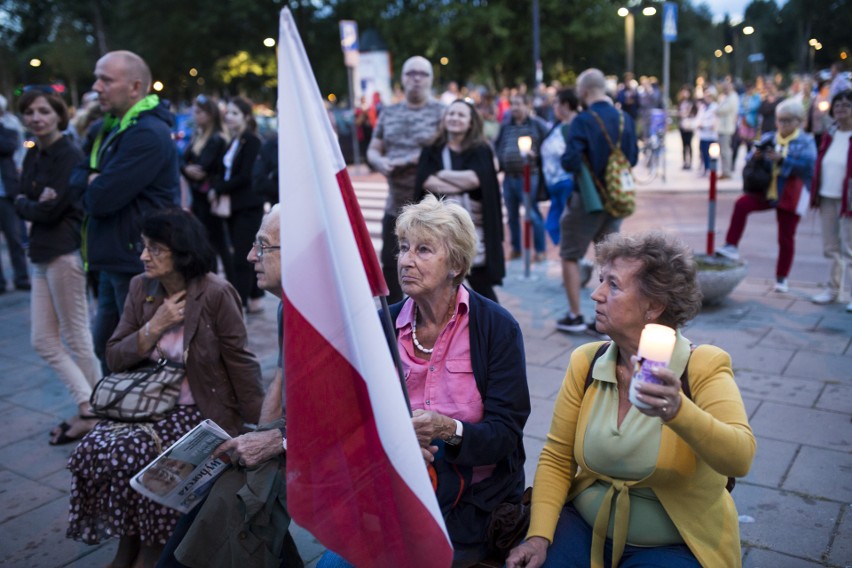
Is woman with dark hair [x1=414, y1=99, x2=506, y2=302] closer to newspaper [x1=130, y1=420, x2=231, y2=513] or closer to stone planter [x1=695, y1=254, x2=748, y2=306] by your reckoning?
stone planter [x1=695, y1=254, x2=748, y2=306]

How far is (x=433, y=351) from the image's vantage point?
103 inches

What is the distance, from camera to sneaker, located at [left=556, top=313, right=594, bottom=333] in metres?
6.24

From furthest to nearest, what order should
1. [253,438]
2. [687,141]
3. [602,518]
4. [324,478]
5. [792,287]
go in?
[687,141]
[792,287]
[253,438]
[602,518]
[324,478]

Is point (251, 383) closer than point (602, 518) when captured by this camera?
No

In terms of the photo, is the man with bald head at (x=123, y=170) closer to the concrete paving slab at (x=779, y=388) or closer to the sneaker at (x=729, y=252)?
the concrete paving slab at (x=779, y=388)

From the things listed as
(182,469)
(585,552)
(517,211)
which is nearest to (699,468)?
(585,552)

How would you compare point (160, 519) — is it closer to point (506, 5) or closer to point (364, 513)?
point (364, 513)

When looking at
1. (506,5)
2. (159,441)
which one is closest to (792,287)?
(159,441)

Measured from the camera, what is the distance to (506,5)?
38.2m

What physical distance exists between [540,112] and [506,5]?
21.4m

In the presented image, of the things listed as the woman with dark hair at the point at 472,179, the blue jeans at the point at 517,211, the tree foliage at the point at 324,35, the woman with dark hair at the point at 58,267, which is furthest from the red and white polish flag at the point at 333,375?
the tree foliage at the point at 324,35

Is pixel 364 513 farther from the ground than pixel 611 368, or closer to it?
closer to it

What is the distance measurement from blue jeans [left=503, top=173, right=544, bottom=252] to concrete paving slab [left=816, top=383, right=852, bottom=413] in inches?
182

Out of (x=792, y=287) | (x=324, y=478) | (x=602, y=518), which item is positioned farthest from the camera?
(x=792, y=287)
